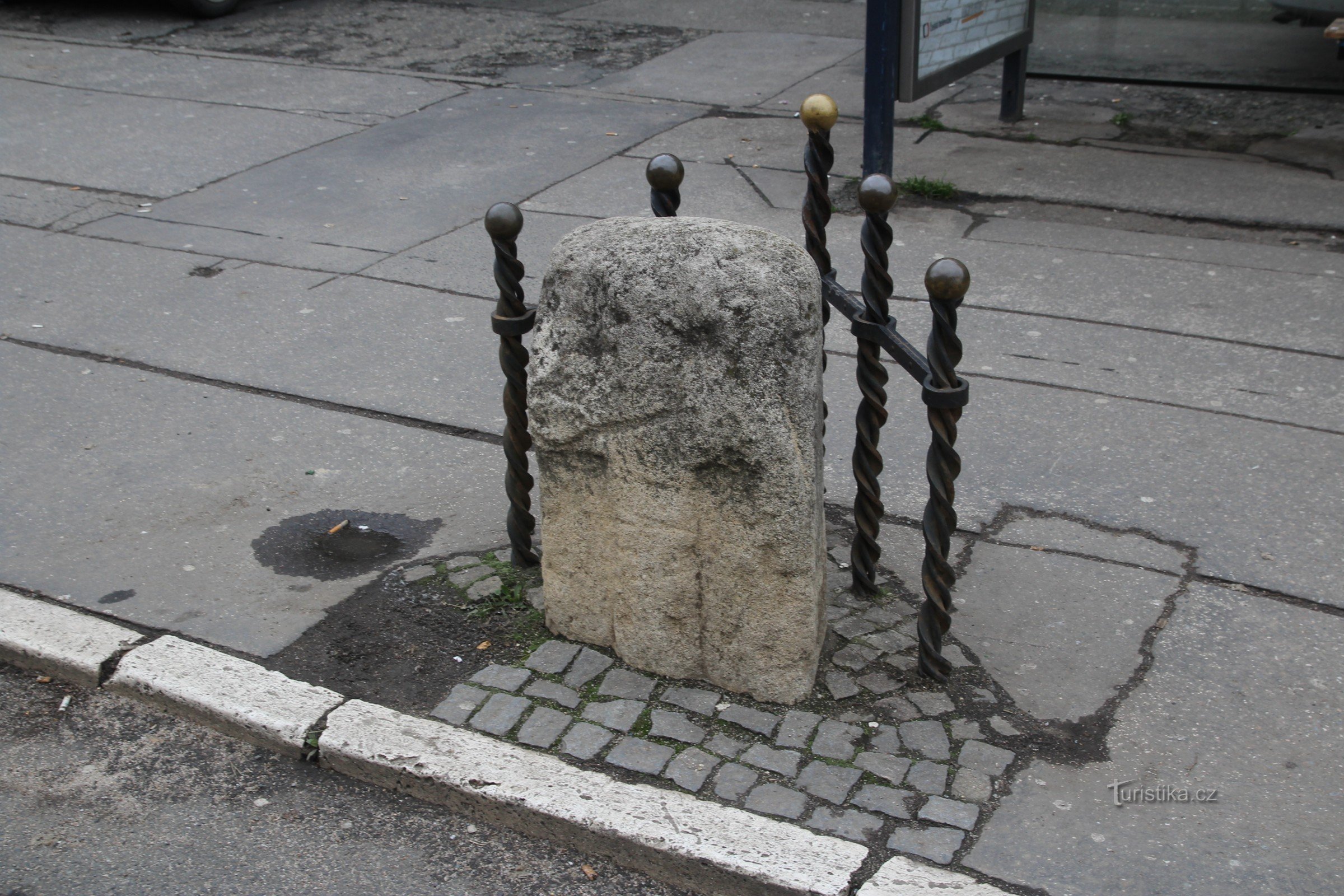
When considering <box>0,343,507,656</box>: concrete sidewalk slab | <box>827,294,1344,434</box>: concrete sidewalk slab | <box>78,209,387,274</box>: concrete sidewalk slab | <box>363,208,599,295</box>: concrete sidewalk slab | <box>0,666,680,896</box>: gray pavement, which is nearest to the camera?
<box>0,666,680,896</box>: gray pavement

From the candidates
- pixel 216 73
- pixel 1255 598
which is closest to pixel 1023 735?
pixel 1255 598

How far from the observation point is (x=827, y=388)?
5.37m

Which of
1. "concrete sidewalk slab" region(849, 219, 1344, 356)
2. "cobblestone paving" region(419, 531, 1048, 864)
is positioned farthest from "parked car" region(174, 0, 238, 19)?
Result: "cobblestone paving" region(419, 531, 1048, 864)

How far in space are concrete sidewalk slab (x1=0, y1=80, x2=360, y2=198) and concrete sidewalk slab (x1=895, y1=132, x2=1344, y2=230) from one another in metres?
4.37

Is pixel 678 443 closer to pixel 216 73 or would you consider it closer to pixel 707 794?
pixel 707 794

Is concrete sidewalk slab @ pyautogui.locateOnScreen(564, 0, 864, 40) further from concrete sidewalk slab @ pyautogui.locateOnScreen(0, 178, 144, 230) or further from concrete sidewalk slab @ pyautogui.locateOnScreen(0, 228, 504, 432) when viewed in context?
concrete sidewalk slab @ pyautogui.locateOnScreen(0, 228, 504, 432)

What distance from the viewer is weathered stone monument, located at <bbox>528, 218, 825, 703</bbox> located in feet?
9.89

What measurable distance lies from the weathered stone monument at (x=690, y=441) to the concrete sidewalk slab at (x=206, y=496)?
3.32ft

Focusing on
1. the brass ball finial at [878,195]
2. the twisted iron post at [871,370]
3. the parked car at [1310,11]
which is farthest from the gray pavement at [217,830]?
the parked car at [1310,11]

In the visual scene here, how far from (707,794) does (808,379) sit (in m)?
1.07

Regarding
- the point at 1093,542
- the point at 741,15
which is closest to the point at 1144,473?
the point at 1093,542

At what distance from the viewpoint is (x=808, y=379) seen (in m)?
3.05

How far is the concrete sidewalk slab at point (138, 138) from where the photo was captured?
26.2ft

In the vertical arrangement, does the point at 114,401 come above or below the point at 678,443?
below
